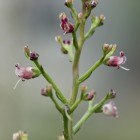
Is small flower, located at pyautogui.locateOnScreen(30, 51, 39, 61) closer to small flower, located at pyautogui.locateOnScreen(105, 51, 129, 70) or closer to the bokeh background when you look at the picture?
small flower, located at pyautogui.locateOnScreen(105, 51, 129, 70)

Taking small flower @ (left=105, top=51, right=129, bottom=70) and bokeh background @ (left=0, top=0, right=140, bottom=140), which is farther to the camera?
bokeh background @ (left=0, top=0, right=140, bottom=140)

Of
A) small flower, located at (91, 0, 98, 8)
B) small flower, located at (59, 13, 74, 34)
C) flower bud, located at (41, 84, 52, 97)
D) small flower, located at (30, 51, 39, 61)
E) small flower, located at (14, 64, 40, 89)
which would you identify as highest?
small flower, located at (91, 0, 98, 8)

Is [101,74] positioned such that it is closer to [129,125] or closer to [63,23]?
[129,125]

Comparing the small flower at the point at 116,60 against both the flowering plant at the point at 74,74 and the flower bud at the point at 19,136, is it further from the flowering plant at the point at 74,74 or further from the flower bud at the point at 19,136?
the flower bud at the point at 19,136

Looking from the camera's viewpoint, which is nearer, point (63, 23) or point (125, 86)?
point (63, 23)

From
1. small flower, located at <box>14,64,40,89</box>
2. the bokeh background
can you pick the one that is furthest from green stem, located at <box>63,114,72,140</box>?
the bokeh background

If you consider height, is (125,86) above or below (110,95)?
below

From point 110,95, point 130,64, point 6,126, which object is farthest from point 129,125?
point 110,95

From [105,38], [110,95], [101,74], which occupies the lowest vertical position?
[101,74]
